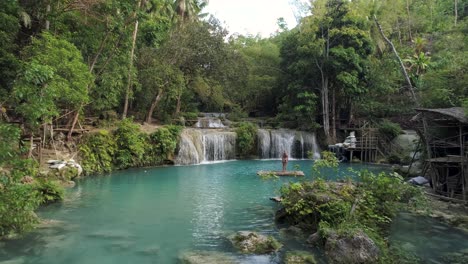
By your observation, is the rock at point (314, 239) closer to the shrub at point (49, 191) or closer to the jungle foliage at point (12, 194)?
the jungle foliage at point (12, 194)

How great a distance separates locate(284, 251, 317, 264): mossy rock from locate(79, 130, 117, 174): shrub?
14.0 meters

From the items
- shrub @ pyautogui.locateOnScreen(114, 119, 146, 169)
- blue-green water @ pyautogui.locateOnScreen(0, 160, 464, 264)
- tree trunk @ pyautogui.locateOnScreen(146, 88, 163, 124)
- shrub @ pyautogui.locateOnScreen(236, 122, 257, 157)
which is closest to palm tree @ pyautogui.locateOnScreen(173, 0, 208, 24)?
tree trunk @ pyautogui.locateOnScreen(146, 88, 163, 124)

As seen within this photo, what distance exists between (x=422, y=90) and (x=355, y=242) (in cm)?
1489

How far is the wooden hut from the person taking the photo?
1161 centimetres

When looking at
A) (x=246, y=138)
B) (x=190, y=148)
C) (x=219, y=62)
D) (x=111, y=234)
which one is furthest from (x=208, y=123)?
(x=111, y=234)

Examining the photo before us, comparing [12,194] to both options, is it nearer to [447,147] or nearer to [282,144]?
[447,147]

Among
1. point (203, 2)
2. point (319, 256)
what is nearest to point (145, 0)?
point (319, 256)

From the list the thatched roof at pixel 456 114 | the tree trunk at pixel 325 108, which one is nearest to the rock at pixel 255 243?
the thatched roof at pixel 456 114

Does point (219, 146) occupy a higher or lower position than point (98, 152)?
higher

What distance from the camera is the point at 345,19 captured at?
2955 centimetres

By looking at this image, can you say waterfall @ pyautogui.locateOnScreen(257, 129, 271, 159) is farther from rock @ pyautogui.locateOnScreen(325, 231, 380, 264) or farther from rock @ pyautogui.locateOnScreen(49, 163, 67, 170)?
rock @ pyautogui.locateOnScreen(325, 231, 380, 264)

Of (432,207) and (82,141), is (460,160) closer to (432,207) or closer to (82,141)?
(432,207)

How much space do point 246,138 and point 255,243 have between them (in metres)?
19.6

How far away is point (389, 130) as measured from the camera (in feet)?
88.8
